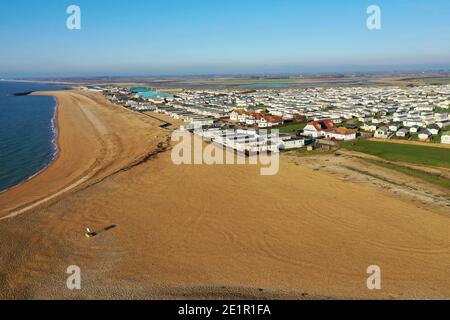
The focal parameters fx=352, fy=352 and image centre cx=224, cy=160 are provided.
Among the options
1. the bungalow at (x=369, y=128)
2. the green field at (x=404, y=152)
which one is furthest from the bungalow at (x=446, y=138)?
the bungalow at (x=369, y=128)

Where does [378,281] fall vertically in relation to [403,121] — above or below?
below

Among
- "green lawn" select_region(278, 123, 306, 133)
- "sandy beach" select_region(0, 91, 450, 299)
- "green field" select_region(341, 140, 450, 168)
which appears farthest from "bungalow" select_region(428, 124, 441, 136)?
"sandy beach" select_region(0, 91, 450, 299)

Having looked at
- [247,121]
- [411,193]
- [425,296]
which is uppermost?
[247,121]

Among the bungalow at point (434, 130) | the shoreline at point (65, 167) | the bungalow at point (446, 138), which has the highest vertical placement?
the bungalow at point (434, 130)

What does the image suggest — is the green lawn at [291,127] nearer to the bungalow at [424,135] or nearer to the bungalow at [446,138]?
the bungalow at [424,135]

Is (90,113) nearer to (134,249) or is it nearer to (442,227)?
(134,249)

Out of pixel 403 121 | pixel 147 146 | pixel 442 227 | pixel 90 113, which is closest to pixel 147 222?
pixel 442 227
